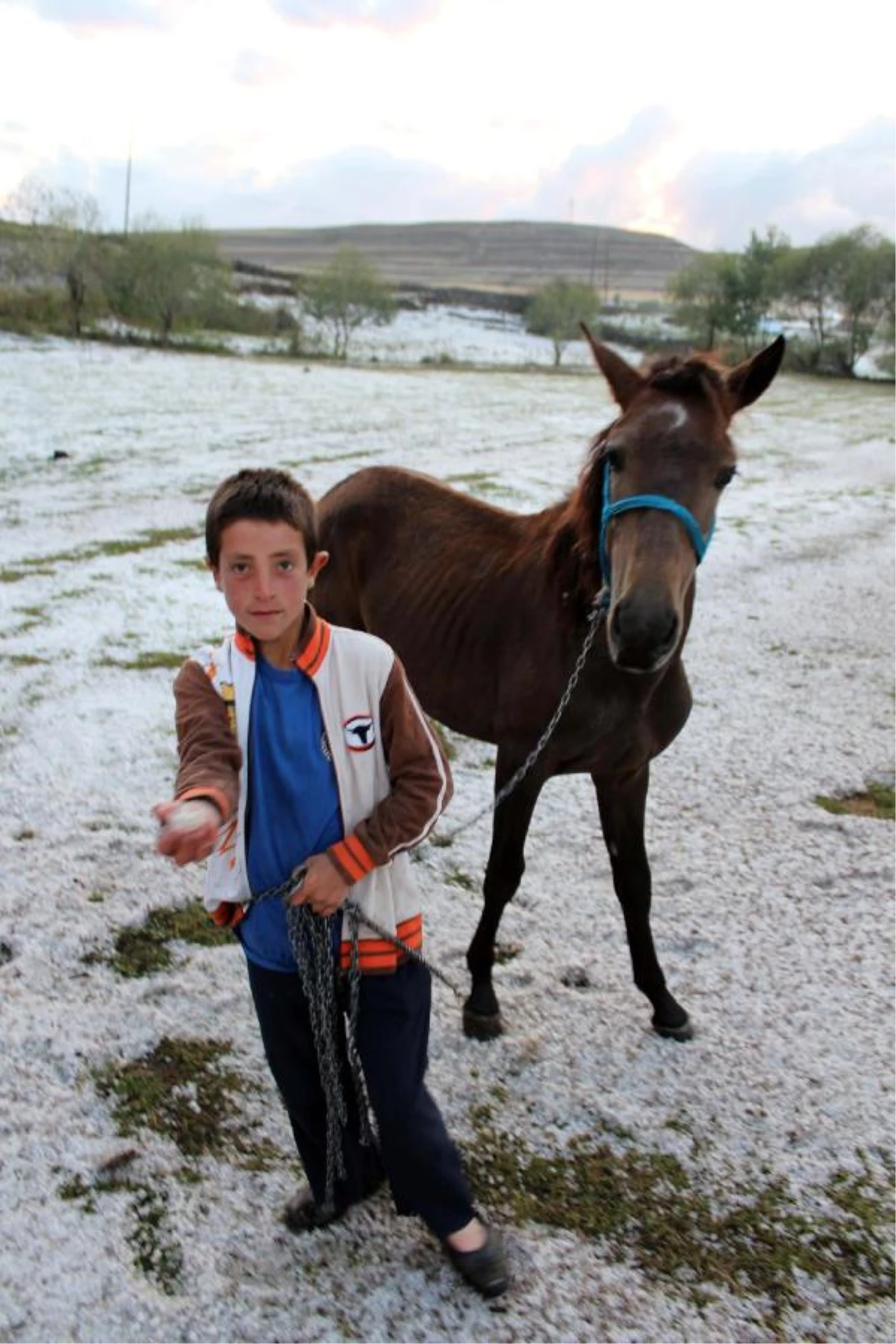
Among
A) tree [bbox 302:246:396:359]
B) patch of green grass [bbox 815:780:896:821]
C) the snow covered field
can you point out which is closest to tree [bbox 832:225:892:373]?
tree [bbox 302:246:396:359]

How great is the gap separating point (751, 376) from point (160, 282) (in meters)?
43.5

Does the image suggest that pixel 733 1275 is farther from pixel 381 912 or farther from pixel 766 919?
pixel 766 919

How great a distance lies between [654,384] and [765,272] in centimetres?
5817

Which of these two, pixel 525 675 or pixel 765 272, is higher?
pixel 765 272

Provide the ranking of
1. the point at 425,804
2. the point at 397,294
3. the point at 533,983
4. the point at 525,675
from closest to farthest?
the point at 425,804
the point at 525,675
the point at 533,983
the point at 397,294

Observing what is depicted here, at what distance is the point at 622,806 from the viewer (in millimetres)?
2996

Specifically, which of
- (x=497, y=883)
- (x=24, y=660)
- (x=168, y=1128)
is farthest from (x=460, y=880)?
(x=24, y=660)

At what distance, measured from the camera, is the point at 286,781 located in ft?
6.05

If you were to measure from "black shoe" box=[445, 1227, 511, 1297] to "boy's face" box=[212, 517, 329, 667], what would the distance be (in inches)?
56.5

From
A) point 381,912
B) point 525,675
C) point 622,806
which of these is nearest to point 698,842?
point 622,806

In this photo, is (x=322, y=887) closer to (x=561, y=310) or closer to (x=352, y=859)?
(x=352, y=859)

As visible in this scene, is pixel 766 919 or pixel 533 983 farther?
pixel 766 919

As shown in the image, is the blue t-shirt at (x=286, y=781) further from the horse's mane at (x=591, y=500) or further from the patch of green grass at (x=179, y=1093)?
the horse's mane at (x=591, y=500)

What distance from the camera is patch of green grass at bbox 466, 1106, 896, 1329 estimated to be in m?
2.11
